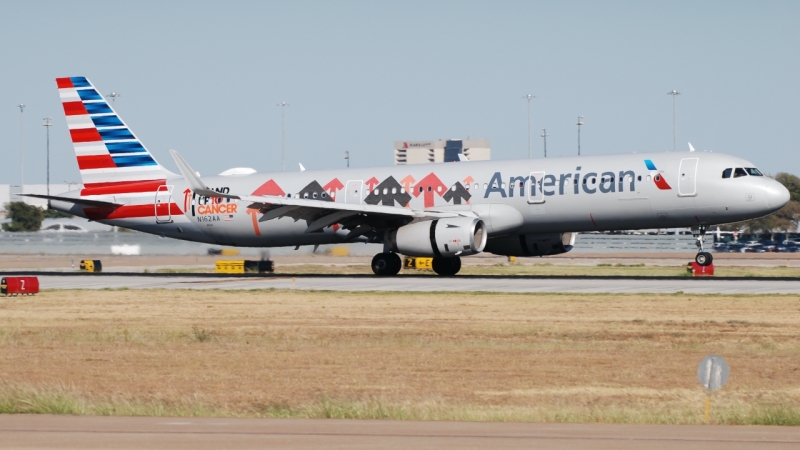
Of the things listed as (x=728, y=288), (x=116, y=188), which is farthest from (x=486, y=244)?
(x=116, y=188)

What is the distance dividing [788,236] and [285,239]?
296 feet

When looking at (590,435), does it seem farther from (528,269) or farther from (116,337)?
(528,269)

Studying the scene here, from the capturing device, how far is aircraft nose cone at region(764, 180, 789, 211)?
38.7 metres

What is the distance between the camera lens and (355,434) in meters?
12.0

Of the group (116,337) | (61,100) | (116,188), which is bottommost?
(116,337)

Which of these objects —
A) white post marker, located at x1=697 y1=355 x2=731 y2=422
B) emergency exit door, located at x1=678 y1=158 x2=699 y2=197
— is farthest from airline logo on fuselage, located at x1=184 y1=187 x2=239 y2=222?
white post marker, located at x1=697 y1=355 x2=731 y2=422

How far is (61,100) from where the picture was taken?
48906 mm

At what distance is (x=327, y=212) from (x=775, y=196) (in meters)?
16.2

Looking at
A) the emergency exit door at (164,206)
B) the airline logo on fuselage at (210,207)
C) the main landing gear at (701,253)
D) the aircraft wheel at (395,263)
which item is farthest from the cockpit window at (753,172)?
the emergency exit door at (164,206)

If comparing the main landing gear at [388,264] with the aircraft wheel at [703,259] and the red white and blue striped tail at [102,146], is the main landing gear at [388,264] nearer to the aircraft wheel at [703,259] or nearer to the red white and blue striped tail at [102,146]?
the aircraft wheel at [703,259]

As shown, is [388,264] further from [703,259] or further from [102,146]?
[102,146]

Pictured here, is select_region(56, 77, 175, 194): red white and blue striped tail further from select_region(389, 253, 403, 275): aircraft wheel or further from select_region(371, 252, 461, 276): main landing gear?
select_region(389, 253, 403, 275): aircraft wheel

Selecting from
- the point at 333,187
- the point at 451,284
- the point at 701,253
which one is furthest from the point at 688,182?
the point at 333,187

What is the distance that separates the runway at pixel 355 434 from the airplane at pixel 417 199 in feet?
89.2
